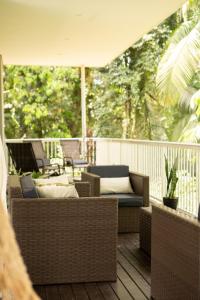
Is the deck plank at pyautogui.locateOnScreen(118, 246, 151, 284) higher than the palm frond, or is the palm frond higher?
the palm frond

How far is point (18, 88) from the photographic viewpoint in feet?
61.3

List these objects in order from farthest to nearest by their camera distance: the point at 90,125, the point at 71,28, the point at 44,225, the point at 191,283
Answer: the point at 90,125
the point at 71,28
the point at 44,225
the point at 191,283

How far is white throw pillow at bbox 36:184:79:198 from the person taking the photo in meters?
4.06

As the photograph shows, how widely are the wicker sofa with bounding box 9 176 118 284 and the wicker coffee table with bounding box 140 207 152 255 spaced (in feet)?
2.98

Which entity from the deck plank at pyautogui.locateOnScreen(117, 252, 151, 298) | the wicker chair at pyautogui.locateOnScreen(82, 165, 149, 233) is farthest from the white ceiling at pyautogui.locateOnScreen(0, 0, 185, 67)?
the deck plank at pyautogui.locateOnScreen(117, 252, 151, 298)

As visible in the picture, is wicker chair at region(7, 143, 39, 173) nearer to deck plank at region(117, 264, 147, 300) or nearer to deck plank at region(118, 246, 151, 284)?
deck plank at region(118, 246, 151, 284)

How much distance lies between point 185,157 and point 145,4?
2.01 m

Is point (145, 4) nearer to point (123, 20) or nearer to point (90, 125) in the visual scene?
point (123, 20)

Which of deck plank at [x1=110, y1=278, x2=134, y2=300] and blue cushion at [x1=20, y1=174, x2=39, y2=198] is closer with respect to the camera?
deck plank at [x1=110, y1=278, x2=134, y2=300]

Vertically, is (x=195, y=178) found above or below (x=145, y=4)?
below

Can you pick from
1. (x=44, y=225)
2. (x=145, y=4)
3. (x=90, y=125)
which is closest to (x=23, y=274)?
(x=44, y=225)

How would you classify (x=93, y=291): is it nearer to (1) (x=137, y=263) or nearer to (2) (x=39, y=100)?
(1) (x=137, y=263)

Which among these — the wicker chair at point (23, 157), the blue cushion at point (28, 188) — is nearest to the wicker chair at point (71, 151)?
the wicker chair at point (23, 157)

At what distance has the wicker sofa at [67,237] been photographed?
12.5 feet
